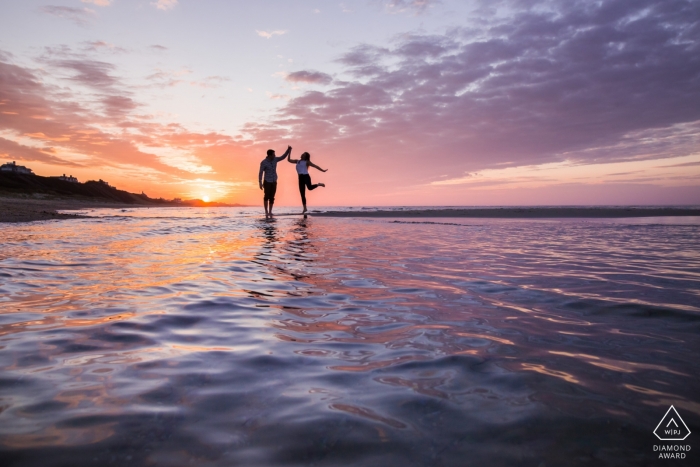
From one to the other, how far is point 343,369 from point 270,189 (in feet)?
52.8

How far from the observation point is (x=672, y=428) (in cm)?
146

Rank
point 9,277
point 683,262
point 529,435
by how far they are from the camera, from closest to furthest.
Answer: point 529,435 → point 9,277 → point 683,262

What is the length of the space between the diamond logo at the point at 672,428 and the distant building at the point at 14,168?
89.1m

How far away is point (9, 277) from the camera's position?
4066mm

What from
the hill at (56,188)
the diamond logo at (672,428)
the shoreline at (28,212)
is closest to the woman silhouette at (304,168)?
the shoreline at (28,212)

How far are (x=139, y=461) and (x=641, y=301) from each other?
373 centimetres

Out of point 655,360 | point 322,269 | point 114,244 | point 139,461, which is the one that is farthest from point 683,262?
point 114,244

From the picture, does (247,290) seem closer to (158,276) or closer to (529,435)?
(158,276)

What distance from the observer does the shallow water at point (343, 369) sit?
1297 mm

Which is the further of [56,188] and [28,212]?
[56,188]

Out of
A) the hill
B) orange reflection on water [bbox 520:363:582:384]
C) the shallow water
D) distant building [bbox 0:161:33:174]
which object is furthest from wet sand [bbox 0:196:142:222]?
Result: distant building [bbox 0:161:33:174]

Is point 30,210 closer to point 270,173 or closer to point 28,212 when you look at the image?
point 28,212

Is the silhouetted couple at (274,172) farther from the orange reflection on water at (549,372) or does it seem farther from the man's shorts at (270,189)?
the orange reflection on water at (549,372)

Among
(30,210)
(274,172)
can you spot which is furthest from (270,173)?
(30,210)
